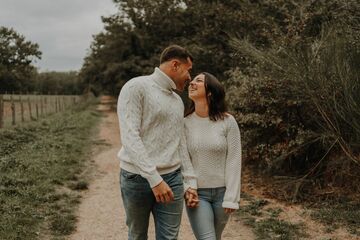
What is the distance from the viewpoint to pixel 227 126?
3.58m

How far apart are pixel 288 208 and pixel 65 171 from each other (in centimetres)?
525

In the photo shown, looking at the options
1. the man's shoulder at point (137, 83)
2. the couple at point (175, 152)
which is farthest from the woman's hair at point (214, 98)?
the man's shoulder at point (137, 83)

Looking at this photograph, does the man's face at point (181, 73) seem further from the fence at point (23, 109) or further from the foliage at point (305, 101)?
the fence at point (23, 109)

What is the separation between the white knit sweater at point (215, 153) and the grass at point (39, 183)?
3411 mm

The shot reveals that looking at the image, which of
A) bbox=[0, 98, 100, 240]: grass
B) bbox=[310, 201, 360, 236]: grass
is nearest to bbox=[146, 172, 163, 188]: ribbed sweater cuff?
bbox=[0, 98, 100, 240]: grass

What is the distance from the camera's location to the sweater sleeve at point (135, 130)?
2.91m

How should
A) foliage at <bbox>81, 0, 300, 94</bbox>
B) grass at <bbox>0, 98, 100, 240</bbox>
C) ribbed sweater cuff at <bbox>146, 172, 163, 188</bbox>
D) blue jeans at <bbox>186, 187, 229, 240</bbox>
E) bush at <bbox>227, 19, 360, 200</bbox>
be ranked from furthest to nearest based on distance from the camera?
foliage at <bbox>81, 0, 300, 94</bbox>, bush at <bbox>227, 19, 360, 200</bbox>, grass at <bbox>0, 98, 100, 240</bbox>, blue jeans at <bbox>186, 187, 229, 240</bbox>, ribbed sweater cuff at <bbox>146, 172, 163, 188</bbox>

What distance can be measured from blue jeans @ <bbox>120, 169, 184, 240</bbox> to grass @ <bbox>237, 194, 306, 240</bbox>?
3555mm

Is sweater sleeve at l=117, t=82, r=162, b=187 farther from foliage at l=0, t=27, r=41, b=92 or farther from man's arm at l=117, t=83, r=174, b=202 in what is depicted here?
foliage at l=0, t=27, r=41, b=92

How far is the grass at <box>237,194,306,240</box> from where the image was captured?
654cm

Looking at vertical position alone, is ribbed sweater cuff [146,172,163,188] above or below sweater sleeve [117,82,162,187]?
below

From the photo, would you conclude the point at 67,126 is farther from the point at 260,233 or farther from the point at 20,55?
the point at 20,55

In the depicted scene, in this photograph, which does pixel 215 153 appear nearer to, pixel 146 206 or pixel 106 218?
pixel 146 206

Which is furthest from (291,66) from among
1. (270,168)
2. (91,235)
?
(91,235)
